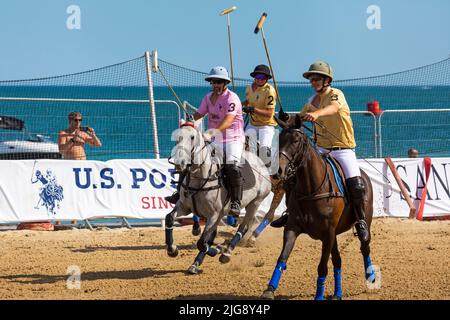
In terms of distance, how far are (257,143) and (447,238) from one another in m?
4.16

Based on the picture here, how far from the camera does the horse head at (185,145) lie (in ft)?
36.5

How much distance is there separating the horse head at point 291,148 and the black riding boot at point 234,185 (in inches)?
121

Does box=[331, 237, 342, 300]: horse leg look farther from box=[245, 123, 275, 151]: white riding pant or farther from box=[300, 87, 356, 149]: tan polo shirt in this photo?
box=[245, 123, 275, 151]: white riding pant

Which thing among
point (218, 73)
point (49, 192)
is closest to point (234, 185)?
point (218, 73)

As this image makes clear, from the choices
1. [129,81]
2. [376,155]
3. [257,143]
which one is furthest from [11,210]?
[376,155]

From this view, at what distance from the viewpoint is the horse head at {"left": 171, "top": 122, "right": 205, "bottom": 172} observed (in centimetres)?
1112

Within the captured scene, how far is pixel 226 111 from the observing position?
40.9 ft

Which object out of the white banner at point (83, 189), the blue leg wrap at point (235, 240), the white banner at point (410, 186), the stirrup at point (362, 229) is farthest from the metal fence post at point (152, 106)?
the stirrup at point (362, 229)

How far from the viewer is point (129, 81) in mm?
18797

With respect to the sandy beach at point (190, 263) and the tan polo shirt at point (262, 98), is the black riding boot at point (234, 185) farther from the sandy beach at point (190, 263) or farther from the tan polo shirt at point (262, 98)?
the tan polo shirt at point (262, 98)
